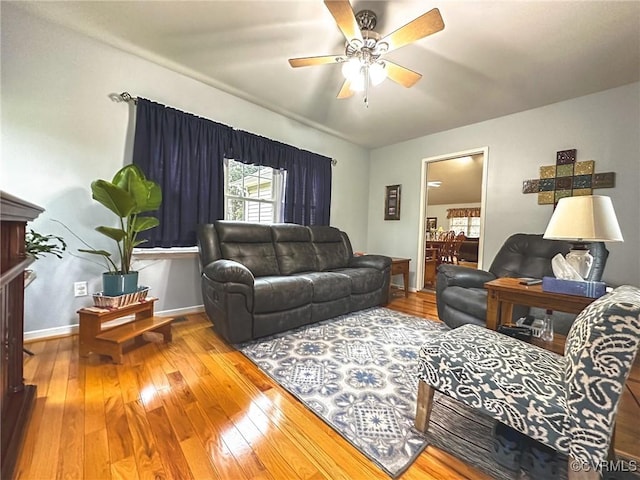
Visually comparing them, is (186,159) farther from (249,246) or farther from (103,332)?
(103,332)

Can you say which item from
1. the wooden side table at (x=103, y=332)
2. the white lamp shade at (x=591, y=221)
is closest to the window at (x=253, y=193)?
the wooden side table at (x=103, y=332)

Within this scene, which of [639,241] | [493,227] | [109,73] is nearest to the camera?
[109,73]

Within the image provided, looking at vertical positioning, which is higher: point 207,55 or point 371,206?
point 207,55

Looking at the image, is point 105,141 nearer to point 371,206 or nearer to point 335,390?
point 335,390

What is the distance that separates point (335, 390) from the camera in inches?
61.8

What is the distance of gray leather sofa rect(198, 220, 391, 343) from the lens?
6.99 feet

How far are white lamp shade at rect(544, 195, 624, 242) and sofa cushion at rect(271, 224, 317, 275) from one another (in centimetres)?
232

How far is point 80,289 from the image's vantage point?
90.0 inches

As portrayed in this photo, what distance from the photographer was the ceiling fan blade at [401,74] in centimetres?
202

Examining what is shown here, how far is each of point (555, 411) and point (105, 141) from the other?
3.39m

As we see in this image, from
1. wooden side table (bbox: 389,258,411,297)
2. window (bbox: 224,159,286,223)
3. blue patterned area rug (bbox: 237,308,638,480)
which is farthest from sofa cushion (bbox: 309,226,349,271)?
blue patterned area rug (bbox: 237,308,638,480)

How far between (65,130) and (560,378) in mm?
3514

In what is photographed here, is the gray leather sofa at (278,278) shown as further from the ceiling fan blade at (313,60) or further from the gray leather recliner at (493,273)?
the ceiling fan blade at (313,60)

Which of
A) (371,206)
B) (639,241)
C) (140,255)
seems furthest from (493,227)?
(140,255)
